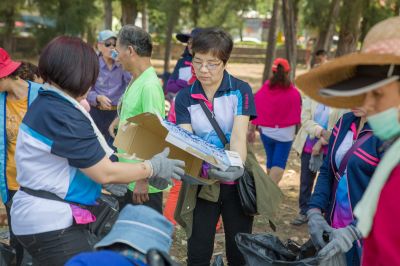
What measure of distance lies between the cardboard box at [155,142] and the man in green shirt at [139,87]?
0.53 metres

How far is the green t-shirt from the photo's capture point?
11.7 ft

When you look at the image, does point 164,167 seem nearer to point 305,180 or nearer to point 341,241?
point 341,241

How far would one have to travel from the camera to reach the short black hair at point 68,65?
2.34 meters

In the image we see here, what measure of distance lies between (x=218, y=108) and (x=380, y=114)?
1666 mm

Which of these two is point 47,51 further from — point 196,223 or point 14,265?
point 14,265

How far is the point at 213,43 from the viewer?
124 inches

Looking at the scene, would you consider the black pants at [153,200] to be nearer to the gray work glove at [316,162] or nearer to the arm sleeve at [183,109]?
the arm sleeve at [183,109]

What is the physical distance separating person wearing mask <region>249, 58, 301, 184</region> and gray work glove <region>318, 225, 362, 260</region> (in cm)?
371

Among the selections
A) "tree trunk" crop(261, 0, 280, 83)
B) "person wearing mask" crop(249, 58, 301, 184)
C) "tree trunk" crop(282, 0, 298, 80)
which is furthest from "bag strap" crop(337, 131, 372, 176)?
"tree trunk" crop(261, 0, 280, 83)

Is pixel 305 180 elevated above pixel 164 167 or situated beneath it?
situated beneath

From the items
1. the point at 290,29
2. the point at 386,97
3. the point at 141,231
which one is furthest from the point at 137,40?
the point at 290,29

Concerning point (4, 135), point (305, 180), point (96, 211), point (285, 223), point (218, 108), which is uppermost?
point (218, 108)

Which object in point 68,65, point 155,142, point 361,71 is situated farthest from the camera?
point 155,142

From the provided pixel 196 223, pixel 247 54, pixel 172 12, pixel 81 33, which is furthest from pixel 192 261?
pixel 247 54
